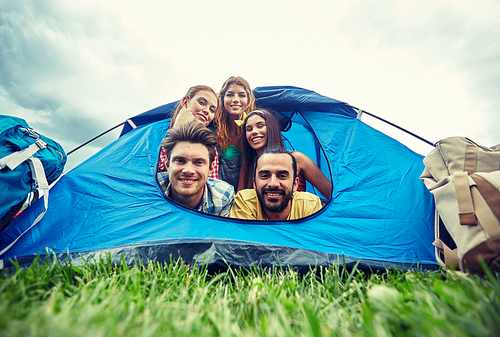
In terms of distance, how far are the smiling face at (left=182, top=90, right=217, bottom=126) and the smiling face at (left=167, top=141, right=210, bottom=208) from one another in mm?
400

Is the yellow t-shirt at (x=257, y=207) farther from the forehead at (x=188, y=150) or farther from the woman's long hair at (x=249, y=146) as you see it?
the forehead at (x=188, y=150)

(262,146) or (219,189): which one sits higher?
(262,146)

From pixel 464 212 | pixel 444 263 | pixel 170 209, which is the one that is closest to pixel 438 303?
pixel 464 212

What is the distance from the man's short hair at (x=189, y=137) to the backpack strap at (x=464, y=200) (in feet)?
4.28

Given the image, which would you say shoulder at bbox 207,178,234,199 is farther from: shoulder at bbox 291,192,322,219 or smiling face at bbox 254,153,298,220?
shoulder at bbox 291,192,322,219

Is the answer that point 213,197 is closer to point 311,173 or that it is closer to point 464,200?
point 311,173

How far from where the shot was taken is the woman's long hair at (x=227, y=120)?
5.92 ft

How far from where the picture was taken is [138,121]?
6.26ft

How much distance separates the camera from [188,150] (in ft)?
4.77

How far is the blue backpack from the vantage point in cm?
88

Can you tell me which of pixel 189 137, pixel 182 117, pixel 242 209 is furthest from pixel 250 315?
pixel 182 117

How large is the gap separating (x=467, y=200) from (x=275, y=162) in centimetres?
94

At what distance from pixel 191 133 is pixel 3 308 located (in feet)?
4.01

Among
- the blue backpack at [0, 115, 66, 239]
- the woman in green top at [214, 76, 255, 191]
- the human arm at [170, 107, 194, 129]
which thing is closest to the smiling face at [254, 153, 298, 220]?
the woman in green top at [214, 76, 255, 191]
